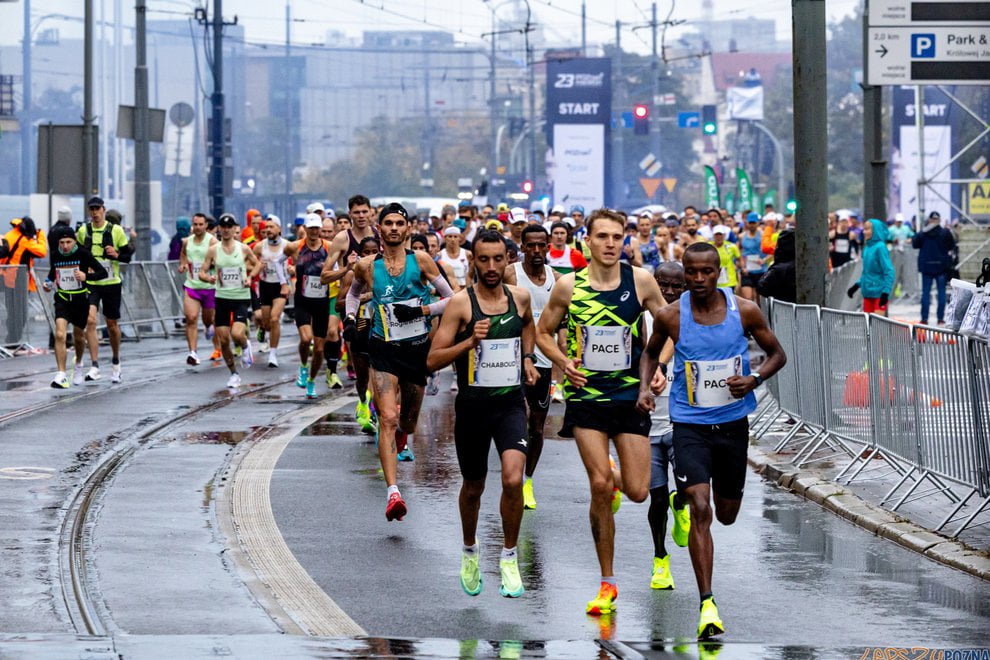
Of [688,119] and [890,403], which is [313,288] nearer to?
[890,403]

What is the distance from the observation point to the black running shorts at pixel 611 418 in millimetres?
8484

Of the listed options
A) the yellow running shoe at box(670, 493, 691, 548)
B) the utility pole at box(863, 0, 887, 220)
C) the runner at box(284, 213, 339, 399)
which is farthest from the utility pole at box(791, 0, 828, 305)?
the utility pole at box(863, 0, 887, 220)

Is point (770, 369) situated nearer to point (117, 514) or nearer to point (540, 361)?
point (540, 361)

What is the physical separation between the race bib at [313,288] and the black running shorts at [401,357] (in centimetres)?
681

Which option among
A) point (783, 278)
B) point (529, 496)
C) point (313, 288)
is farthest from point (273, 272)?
point (529, 496)

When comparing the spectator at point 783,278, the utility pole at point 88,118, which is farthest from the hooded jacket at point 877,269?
the utility pole at point 88,118

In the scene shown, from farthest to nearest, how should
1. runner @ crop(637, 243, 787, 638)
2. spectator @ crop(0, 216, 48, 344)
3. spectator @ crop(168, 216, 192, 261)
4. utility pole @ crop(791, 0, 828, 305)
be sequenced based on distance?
spectator @ crop(168, 216, 192, 261), spectator @ crop(0, 216, 48, 344), utility pole @ crop(791, 0, 828, 305), runner @ crop(637, 243, 787, 638)

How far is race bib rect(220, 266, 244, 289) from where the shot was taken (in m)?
19.5

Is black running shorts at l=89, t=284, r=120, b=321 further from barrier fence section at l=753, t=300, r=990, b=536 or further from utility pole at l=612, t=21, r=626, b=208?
utility pole at l=612, t=21, r=626, b=208

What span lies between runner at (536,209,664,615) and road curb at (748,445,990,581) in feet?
7.03

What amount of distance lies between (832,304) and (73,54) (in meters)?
96.3

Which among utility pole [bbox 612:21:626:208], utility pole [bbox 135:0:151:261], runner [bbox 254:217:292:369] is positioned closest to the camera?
runner [bbox 254:217:292:369]

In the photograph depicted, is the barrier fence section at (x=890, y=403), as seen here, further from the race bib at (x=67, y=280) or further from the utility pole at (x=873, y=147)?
the utility pole at (x=873, y=147)

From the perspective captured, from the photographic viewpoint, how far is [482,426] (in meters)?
8.70
